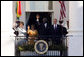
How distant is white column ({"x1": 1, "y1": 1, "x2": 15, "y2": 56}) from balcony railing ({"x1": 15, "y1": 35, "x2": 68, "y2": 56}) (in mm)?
595

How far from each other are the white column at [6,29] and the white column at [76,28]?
195 centimetres

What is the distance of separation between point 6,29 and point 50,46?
180cm

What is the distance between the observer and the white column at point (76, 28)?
10.5 m

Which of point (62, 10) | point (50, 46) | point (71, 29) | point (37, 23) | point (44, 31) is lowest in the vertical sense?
point (50, 46)

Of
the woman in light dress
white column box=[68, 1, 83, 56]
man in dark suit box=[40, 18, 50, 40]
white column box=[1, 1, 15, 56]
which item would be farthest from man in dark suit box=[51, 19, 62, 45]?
white column box=[1, 1, 15, 56]

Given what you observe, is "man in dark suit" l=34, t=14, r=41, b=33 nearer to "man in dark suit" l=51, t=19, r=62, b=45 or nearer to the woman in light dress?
the woman in light dress

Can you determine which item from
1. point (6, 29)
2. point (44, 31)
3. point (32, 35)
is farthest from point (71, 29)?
point (6, 29)

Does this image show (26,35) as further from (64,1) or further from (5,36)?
(64,1)

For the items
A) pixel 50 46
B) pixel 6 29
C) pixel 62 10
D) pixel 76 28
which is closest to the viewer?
pixel 6 29

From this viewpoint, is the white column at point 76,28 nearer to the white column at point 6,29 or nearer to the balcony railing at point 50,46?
the balcony railing at point 50,46

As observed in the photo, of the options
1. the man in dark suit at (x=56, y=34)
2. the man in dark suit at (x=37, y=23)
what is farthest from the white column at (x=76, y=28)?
the man in dark suit at (x=37, y=23)

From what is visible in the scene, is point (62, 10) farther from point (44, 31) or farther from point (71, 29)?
point (71, 29)

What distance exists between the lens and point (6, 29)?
34.4 ft

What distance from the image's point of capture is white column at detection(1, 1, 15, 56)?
10.4m
